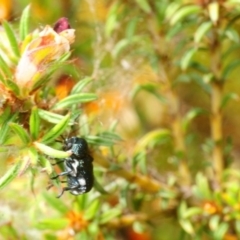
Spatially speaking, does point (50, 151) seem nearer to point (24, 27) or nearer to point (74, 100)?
point (74, 100)

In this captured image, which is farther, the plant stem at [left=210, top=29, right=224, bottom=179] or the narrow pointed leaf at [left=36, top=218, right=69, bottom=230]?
the plant stem at [left=210, top=29, right=224, bottom=179]

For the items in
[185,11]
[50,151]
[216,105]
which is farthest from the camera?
[216,105]

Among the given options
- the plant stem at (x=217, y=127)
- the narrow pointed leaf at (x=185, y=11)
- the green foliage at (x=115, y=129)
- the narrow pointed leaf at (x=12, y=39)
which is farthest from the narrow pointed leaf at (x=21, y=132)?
the plant stem at (x=217, y=127)

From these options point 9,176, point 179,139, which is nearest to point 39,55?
point 9,176

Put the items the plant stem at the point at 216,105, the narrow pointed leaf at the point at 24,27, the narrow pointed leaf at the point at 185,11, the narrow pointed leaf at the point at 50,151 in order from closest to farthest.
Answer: the narrow pointed leaf at the point at 50,151, the narrow pointed leaf at the point at 24,27, the narrow pointed leaf at the point at 185,11, the plant stem at the point at 216,105

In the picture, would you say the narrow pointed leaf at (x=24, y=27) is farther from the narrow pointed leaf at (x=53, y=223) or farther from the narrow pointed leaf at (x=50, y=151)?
the narrow pointed leaf at (x=53, y=223)

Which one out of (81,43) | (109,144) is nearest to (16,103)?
(109,144)

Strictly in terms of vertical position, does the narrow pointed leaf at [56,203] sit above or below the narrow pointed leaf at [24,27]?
below

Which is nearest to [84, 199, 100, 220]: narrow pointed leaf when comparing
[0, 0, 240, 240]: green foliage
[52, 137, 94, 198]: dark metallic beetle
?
[0, 0, 240, 240]: green foliage

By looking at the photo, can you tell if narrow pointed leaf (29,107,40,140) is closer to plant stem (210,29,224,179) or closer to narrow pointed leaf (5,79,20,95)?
narrow pointed leaf (5,79,20,95)
